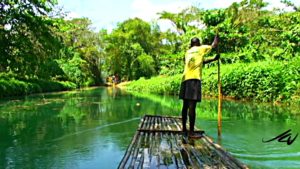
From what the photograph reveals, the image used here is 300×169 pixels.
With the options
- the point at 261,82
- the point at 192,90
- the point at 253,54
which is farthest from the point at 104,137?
the point at 253,54

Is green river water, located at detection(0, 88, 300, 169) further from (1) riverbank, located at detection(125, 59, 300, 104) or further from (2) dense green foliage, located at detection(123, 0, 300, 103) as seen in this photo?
(2) dense green foliage, located at detection(123, 0, 300, 103)

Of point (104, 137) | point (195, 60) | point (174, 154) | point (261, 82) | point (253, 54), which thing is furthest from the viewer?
point (253, 54)

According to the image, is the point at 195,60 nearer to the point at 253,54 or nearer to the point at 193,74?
the point at 193,74

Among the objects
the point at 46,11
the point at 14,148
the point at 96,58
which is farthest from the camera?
the point at 96,58

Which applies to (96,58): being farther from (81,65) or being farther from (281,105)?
(281,105)

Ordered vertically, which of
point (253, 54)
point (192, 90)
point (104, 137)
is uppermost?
point (253, 54)

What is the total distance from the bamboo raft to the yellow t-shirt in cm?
104

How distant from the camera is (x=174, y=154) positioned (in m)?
4.97

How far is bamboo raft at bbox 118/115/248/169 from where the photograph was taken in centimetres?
444

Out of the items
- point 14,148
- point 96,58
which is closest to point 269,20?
point 14,148

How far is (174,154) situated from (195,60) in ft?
5.79

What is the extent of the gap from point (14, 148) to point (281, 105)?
11096mm

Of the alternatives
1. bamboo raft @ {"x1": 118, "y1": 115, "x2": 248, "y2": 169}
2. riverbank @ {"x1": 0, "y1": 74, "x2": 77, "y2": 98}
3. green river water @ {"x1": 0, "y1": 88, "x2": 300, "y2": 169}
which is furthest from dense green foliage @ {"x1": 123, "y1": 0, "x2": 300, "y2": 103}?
riverbank @ {"x1": 0, "y1": 74, "x2": 77, "y2": 98}

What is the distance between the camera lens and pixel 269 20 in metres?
18.9
